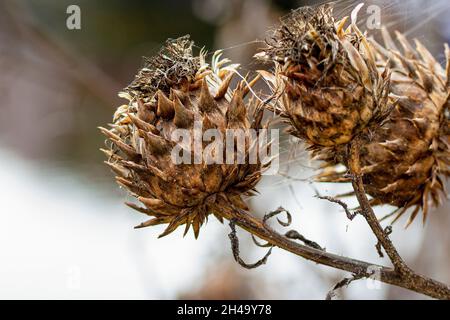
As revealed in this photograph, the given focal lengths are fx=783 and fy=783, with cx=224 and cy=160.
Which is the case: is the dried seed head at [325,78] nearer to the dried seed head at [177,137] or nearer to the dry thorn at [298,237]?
the dried seed head at [177,137]

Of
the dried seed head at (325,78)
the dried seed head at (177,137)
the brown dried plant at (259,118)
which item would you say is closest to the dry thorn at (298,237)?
the brown dried plant at (259,118)

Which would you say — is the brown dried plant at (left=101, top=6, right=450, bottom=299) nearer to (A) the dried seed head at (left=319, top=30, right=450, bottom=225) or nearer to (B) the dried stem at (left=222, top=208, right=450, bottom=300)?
(B) the dried stem at (left=222, top=208, right=450, bottom=300)

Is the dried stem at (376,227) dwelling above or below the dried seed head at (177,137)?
below

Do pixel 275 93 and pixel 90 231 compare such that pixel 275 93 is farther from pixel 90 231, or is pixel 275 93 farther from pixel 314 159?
pixel 90 231

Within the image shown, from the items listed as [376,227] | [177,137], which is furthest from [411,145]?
[177,137]

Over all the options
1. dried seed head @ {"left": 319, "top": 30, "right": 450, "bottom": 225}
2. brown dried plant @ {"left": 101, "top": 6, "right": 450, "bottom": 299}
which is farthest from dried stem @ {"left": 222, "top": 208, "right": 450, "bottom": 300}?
dried seed head @ {"left": 319, "top": 30, "right": 450, "bottom": 225}

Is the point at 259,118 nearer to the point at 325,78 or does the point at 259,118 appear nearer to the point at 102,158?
the point at 325,78

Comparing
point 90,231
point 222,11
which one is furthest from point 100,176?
point 222,11
